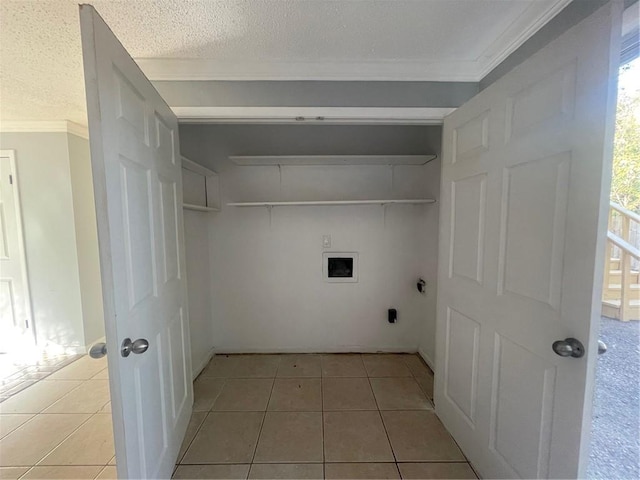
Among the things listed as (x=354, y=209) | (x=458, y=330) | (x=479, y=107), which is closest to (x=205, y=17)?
(x=479, y=107)

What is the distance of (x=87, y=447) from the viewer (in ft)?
5.19

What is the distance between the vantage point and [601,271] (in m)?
0.82

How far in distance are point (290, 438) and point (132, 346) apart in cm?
117

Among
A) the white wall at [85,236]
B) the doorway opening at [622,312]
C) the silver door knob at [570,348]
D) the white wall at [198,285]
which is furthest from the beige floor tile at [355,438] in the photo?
the white wall at [85,236]

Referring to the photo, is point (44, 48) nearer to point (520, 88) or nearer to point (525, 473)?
point (520, 88)

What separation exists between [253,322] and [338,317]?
86cm

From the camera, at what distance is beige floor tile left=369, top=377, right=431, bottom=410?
1909 millimetres

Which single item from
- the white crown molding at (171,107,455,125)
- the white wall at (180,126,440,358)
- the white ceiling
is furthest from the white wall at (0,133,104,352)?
the white crown molding at (171,107,455,125)

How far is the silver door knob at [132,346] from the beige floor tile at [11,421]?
1.68 m

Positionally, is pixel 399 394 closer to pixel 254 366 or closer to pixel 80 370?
pixel 254 366

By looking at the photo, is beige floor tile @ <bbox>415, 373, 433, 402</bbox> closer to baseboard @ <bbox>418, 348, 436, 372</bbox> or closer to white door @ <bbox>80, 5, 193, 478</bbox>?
baseboard @ <bbox>418, 348, 436, 372</bbox>

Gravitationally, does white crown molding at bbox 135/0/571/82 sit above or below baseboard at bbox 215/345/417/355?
above

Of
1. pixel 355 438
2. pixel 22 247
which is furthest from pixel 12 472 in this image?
pixel 22 247

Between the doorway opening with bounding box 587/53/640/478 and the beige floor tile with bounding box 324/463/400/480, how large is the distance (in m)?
0.88
